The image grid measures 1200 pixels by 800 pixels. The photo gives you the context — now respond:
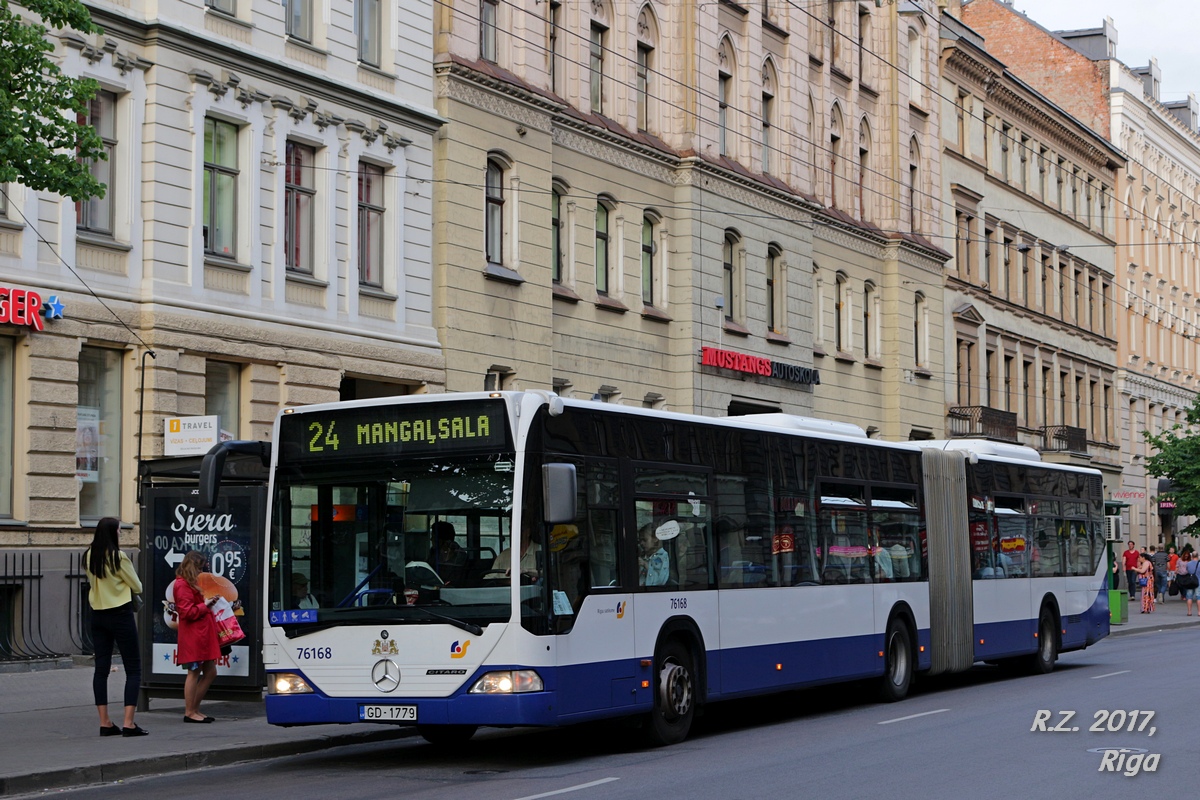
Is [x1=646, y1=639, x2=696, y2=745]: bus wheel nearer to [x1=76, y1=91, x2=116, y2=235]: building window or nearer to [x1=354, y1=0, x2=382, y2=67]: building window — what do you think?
[x1=76, y1=91, x2=116, y2=235]: building window

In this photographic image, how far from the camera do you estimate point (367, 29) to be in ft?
94.5

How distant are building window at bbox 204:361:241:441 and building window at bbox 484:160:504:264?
670cm

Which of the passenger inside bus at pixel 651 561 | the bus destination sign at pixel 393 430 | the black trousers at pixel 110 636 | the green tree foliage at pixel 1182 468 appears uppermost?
the green tree foliage at pixel 1182 468

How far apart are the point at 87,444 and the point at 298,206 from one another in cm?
571

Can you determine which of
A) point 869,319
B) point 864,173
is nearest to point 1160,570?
point 869,319

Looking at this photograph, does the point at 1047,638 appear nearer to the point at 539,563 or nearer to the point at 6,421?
the point at 539,563

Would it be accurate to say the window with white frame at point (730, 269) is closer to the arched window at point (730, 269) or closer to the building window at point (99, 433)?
→ the arched window at point (730, 269)

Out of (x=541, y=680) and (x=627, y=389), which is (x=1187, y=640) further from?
(x=541, y=680)

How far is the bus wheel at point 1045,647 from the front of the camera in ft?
78.2

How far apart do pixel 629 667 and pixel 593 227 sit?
21.1m

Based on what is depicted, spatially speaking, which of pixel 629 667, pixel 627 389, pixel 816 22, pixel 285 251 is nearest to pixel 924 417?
pixel 816 22

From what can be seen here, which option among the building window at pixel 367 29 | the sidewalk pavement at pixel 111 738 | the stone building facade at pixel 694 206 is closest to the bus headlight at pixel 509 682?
the sidewalk pavement at pixel 111 738

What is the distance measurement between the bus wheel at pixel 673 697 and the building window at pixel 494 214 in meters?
17.0

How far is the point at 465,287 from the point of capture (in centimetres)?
3028
